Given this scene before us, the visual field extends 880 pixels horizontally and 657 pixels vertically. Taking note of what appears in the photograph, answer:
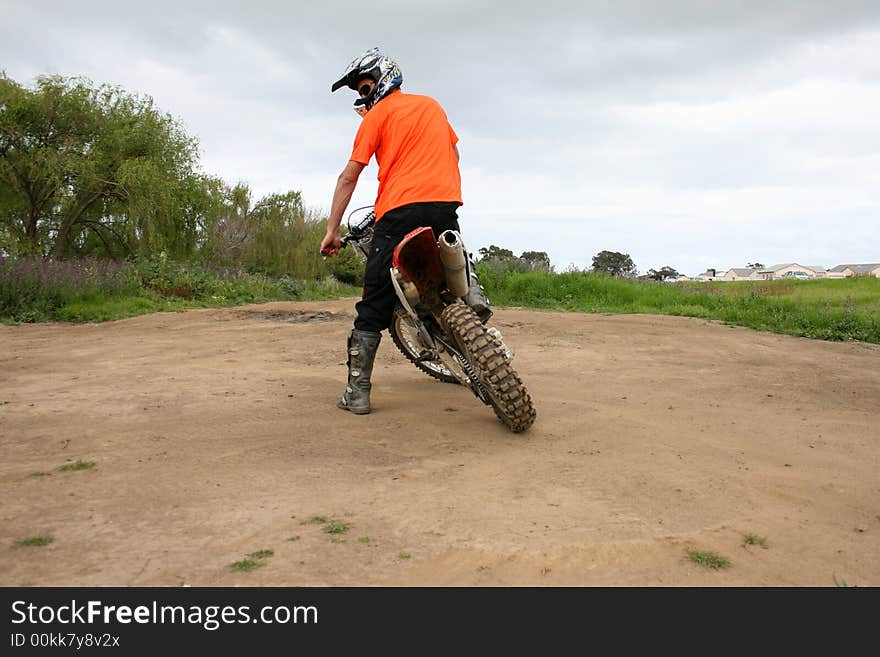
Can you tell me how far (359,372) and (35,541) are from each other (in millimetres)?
2390

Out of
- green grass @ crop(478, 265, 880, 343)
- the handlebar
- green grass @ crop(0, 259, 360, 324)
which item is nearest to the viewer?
the handlebar

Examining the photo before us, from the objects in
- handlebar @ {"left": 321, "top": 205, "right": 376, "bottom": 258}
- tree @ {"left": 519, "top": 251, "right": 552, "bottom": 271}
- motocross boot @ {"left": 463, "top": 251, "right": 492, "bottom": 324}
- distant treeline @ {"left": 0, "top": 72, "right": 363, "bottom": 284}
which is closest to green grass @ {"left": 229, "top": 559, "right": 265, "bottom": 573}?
motocross boot @ {"left": 463, "top": 251, "right": 492, "bottom": 324}

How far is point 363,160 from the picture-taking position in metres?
4.42

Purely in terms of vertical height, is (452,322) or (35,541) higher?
(452,322)

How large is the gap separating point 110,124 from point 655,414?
2384 cm

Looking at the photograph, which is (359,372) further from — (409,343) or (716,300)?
(716,300)

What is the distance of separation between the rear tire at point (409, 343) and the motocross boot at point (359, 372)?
231 millimetres

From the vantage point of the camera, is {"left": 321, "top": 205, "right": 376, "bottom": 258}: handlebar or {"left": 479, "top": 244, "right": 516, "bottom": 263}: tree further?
{"left": 479, "top": 244, "right": 516, "bottom": 263}: tree

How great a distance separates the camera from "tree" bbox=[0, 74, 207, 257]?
71.7ft

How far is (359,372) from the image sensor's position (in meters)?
4.54

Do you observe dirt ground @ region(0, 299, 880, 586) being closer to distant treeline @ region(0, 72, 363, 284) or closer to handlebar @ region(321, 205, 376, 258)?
handlebar @ region(321, 205, 376, 258)

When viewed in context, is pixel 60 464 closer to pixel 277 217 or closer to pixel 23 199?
pixel 23 199

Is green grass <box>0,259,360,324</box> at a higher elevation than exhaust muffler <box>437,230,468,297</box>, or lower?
lower

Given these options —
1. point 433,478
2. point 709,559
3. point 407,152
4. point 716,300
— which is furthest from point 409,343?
point 716,300
